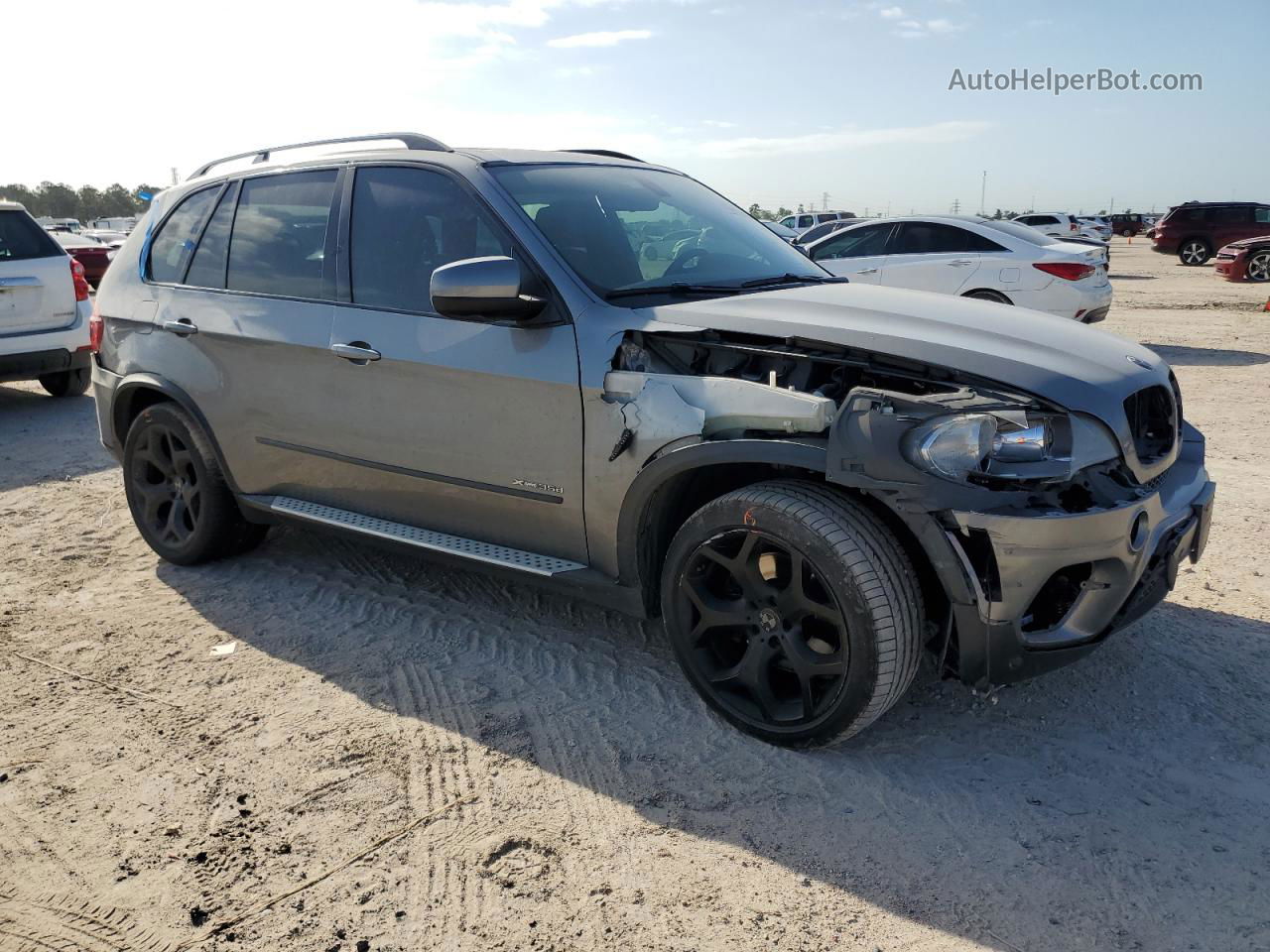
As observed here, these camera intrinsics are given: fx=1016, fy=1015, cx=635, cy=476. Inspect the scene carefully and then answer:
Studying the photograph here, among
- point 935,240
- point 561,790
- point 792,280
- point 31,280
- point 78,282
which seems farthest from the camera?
point 935,240

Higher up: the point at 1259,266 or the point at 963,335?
the point at 963,335

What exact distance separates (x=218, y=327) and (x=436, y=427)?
4.50ft

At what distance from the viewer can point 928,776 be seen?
3.04 meters

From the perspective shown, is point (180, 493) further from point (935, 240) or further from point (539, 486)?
point (935, 240)

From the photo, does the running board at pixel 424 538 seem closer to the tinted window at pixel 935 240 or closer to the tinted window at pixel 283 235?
the tinted window at pixel 283 235

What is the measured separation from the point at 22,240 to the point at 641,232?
732 cm

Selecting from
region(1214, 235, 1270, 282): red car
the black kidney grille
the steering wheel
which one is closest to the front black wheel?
region(1214, 235, 1270, 282): red car

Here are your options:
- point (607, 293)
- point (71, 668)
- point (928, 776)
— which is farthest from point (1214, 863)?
point (71, 668)

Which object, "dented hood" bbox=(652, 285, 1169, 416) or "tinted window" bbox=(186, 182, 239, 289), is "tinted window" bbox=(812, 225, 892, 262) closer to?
"tinted window" bbox=(186, 182, 239, 289)

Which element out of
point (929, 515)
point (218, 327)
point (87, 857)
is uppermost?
point (218, 327)

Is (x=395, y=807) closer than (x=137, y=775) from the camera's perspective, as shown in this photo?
Yes

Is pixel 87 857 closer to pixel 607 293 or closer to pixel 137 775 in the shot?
pixel 137 775

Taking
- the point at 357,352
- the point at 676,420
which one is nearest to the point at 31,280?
the point at 357,352

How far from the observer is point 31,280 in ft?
28.1
